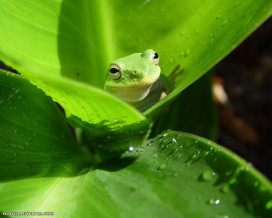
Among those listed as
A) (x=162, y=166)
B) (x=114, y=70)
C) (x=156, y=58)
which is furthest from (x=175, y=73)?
(x=162, y=166)

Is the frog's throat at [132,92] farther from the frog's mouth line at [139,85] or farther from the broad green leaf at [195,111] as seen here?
the broad green leaf at [195,111]

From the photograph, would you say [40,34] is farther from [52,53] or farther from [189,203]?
[189,203]

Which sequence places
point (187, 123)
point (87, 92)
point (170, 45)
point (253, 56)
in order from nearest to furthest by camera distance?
point (87, 92) < point (170, 45) < point (187, 123) < point (253, 56)

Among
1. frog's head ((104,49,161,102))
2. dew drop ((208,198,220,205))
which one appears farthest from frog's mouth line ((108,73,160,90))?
dew drop ((208,198,220,205))

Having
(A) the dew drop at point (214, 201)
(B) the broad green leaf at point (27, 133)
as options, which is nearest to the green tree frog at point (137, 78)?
(B) the broad green leaf at point (27, 133)

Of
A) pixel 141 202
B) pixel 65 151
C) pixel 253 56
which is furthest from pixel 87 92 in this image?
pixel 253 56
